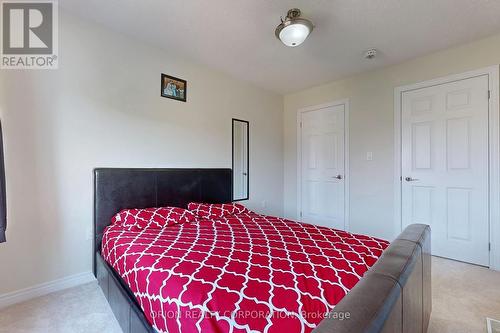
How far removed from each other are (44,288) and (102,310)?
0.64 metres

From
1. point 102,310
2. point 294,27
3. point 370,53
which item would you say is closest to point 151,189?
point 102,310

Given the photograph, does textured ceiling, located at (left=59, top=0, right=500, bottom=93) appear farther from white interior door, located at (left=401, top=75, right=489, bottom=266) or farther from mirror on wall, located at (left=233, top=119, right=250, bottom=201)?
mirror on wall, located at (left=233, top=119, right=250, bottom=201)

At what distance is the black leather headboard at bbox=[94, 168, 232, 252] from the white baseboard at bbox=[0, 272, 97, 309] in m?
0.30

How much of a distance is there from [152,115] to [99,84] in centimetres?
55

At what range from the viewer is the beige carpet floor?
1.56 metres

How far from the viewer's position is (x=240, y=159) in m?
3.63

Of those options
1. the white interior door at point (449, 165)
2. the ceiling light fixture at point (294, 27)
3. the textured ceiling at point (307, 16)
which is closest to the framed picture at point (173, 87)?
the textured ceiling at point (307, 16)

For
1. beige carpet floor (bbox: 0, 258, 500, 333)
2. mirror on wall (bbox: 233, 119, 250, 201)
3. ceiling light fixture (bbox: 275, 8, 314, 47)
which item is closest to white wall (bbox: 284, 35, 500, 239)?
beige carpet floor (bbox: 0, 258, 500, 333)

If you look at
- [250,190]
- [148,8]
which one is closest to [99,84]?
[148,8]

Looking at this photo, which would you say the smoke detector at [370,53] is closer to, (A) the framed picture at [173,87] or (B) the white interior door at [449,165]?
(B) the white interior door at [449,165]

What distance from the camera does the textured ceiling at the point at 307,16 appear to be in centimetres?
198

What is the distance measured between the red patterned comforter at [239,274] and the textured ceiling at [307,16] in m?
1.83

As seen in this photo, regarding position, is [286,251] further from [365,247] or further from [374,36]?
[374,36]

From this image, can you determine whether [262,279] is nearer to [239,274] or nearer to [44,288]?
[239,274]
